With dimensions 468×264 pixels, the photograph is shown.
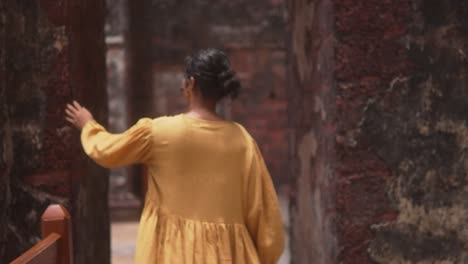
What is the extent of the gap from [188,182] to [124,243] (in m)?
4.08

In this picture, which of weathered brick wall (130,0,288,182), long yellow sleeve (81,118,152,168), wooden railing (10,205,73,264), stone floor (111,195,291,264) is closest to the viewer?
wooden railing (10,205,73,264)

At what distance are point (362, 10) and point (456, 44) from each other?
15.7 inches

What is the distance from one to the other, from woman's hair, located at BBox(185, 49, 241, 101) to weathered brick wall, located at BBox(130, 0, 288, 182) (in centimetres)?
637

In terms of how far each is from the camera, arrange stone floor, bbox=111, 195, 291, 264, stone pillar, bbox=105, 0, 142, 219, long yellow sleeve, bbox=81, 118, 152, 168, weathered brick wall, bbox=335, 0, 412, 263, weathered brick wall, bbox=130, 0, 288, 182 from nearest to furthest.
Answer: long yellow sleeve, bbox=81, 118, 152, 168
weathered brick wall, bbox=335, 0, 412, 263
stone floor, bbox=111, 195, 291, 264
stone pillar, bbox=105, 0, 142, 219
weathered brick wall, bbox=130, 0, 288, 182

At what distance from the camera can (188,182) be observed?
247 cm

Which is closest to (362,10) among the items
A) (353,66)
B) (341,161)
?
(353,66)

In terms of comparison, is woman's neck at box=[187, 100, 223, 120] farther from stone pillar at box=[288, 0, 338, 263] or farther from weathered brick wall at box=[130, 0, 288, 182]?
weathered brick wall at box=[130, 0, 288, 182]

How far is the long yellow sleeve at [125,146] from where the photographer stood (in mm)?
2428

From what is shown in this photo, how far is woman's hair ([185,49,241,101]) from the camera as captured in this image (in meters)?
2.49

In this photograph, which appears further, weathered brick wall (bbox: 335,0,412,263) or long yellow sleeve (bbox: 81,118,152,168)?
weathered brick wall (bbox: 335,0,412,263)

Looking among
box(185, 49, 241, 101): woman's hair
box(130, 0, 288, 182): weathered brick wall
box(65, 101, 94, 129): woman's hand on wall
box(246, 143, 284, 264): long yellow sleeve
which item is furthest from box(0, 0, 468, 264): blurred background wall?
box(130, 0, 288, 182): weathered brick wall

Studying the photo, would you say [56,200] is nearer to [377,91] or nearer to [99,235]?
[99,235]

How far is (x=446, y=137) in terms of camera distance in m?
2.88

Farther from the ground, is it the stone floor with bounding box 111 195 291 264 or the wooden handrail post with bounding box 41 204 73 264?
the wooden handrail post with bounding box 41 204 73 264
